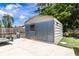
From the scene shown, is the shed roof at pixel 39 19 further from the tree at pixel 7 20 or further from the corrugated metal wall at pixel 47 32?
the tree at pixel 7 20

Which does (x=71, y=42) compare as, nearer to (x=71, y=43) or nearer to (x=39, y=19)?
(x=71, y=43)

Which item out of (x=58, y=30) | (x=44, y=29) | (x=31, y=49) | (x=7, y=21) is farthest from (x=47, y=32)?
(x=7, y=21)

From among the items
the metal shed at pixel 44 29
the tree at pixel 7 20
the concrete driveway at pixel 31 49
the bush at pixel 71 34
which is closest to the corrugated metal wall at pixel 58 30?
the metal shed at pixel 44 29

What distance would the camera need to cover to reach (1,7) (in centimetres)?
323

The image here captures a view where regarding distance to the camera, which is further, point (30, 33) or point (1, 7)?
point (30, 33)

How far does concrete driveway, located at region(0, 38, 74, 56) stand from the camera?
320 centimetres

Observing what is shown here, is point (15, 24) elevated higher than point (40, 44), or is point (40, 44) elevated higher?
point (15, 24)

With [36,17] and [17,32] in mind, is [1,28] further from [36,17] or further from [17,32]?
[36,17]

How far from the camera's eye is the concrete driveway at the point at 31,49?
3198mm

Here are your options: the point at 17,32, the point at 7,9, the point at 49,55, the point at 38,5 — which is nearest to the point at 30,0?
the point at 38,5

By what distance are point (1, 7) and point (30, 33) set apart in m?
0.84

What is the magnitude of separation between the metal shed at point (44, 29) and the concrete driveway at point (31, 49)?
125 mm

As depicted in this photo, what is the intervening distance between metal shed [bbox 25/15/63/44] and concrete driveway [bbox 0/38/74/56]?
13cm

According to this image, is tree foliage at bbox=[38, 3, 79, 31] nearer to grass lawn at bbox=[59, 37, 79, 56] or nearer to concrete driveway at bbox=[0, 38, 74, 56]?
grass lawn at bbox=[59, 37, 79, 56]
